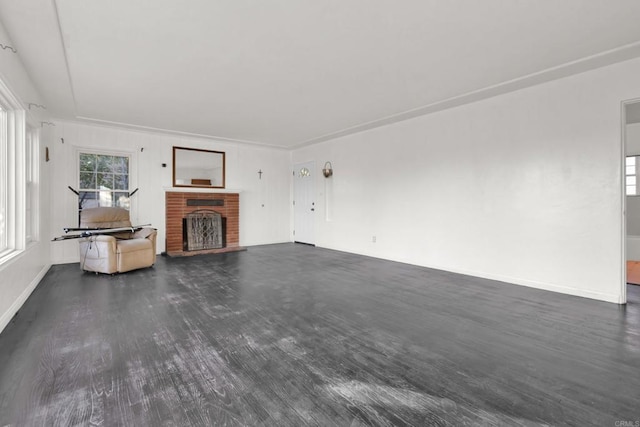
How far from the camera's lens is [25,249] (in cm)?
339

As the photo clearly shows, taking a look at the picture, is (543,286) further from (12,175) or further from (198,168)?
(198,168)

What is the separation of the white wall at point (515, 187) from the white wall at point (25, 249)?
497 centimetres

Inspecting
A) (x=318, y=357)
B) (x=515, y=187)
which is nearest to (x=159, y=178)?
(x=318, y=357)

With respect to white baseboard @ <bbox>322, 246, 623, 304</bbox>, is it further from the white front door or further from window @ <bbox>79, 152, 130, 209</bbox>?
window @ <bbox>79, 152, 130, 209</bbox>

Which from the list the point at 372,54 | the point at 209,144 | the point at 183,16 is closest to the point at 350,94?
the point at 372,54

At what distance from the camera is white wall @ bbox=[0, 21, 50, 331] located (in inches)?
105

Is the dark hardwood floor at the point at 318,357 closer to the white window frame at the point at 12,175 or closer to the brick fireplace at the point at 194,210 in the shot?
the white window frame at the point at 12,175

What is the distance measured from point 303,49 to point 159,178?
4665 millimetres

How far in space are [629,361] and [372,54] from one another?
10.3 feet

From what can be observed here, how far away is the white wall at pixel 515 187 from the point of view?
3.30 meters

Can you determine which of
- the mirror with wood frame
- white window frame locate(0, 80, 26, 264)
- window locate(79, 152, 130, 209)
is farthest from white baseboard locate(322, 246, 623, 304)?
window locate(79, 152, 130, 209)

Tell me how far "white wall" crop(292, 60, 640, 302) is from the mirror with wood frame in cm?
340

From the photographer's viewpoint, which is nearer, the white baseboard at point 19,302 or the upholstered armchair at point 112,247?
the white baseboard at point 19,302

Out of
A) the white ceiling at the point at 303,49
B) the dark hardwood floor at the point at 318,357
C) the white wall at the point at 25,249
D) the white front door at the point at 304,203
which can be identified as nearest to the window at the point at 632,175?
the dark hardwood floor at the point at 318,357
